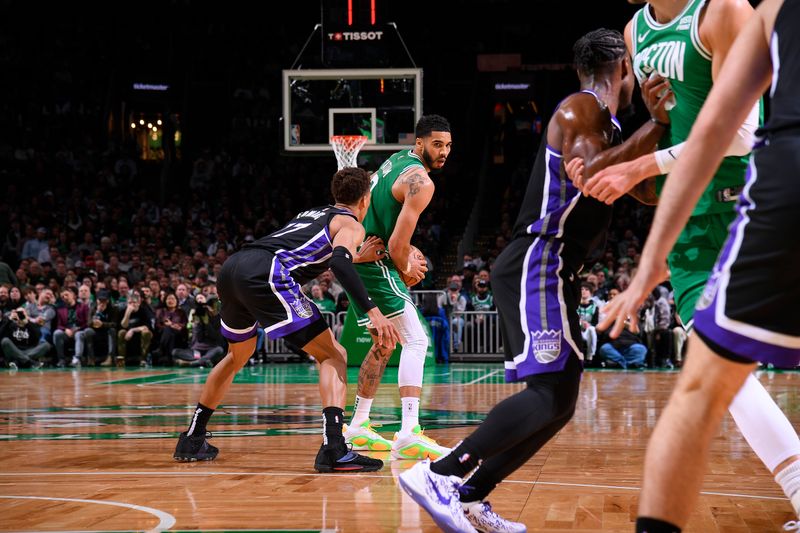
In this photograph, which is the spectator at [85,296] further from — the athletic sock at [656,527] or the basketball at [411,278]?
the athletic sock at [656,527]

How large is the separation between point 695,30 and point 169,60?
2741 centimetres

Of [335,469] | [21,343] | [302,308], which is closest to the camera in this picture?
[335,469]

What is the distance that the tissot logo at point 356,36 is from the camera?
46.5ft

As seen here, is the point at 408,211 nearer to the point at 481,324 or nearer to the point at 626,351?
the point at 626,351

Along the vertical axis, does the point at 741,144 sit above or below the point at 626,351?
above

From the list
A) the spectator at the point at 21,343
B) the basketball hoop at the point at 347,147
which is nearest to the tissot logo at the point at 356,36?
the basketball hoop at the point at 347,147

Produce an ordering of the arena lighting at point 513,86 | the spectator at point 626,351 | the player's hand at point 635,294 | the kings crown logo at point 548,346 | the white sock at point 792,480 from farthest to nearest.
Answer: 1. the arena lighting at point 513,86
2. the spectator at point 626,351
3. the kings crown logo at point 548,346
4. the white sock at point 792,480
5. the player's hand at point 635,294

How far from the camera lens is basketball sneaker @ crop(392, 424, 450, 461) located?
571 centimetres

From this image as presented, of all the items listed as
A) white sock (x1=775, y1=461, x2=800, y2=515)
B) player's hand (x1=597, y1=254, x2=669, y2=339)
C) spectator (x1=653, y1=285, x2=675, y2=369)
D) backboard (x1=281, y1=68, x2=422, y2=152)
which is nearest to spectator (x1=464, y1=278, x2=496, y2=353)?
spectator (x1=653, y1=285, x2=675, y2=369)

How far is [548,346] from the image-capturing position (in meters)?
3.54

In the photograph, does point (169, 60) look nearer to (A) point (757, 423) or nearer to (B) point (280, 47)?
(B) point (280, 47)

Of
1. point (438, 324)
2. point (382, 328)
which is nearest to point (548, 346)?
point (382, 328)

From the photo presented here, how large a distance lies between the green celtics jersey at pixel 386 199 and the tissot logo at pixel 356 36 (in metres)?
8.24

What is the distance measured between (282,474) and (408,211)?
5.90 ft
